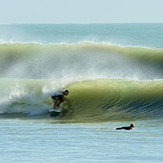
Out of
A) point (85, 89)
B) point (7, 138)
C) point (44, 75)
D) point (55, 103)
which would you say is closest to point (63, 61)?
point (44, 75)

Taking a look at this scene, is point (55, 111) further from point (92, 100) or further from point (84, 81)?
point (84, 81)

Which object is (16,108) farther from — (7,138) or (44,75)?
A: (44,75)

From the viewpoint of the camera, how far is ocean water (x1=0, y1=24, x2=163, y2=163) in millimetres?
10344

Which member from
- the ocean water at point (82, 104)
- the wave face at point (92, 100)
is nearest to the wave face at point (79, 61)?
the ocean water at point (82, 104)

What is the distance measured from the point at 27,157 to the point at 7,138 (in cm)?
199

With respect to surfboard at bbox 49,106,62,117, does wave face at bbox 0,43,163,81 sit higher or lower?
higher

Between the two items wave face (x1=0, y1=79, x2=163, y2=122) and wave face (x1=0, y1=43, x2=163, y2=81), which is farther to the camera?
wave face (x1=0, y1=43, x2=163, y2=81)

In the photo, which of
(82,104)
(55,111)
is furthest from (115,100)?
(55,111)

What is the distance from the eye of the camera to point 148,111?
620 inches

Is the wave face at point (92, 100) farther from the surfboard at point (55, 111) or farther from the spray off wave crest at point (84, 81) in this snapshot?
the surfboard at point (55, 111)

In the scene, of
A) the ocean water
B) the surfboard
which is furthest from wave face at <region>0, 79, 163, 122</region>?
the surfboard

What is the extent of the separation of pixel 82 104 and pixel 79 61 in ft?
31.9

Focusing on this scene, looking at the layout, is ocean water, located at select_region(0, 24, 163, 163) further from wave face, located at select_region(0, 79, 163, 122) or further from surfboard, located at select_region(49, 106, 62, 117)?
surfboard, located at select_region(49, 106, 62, 117)

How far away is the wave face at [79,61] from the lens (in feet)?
85.3
